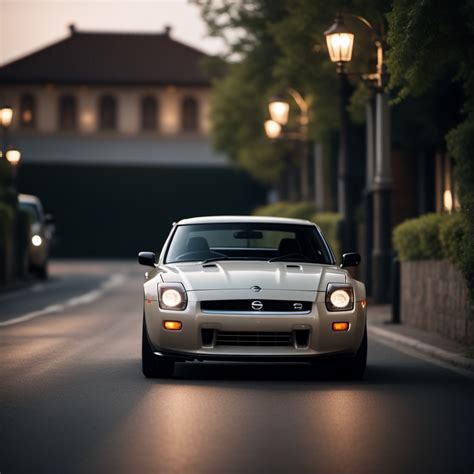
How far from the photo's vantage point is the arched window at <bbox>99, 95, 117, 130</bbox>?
76875mm

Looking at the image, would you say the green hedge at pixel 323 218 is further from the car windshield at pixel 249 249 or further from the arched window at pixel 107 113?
the arched window at pixel 107 113

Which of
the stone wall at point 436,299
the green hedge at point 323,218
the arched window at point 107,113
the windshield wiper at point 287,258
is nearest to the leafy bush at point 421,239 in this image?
the stone wall at point 436,299

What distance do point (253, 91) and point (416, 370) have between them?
1197 inches

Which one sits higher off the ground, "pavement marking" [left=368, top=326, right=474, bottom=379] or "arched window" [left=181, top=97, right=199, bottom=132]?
"arched window" [left=181, top=97, right=199, bottom=132]

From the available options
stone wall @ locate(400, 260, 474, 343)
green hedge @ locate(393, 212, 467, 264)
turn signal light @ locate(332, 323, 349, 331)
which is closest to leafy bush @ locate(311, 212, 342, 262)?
green hedge @ locate(393, 212, 467, 264)

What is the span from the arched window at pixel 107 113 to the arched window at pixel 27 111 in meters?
3.68

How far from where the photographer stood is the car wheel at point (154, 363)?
1248 cm

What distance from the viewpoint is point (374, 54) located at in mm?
25062

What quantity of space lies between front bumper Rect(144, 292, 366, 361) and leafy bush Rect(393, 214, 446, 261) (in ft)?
→ 21.1

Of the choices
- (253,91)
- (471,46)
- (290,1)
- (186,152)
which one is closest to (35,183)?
(186,152)

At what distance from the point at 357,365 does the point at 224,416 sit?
9.11 feet

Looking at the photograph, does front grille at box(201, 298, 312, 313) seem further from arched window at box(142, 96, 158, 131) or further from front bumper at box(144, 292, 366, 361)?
arched window at box(142, 96, 158, 131)

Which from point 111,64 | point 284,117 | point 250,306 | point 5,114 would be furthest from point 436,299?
point 111,64

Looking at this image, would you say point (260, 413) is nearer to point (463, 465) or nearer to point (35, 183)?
point (463, 465)
